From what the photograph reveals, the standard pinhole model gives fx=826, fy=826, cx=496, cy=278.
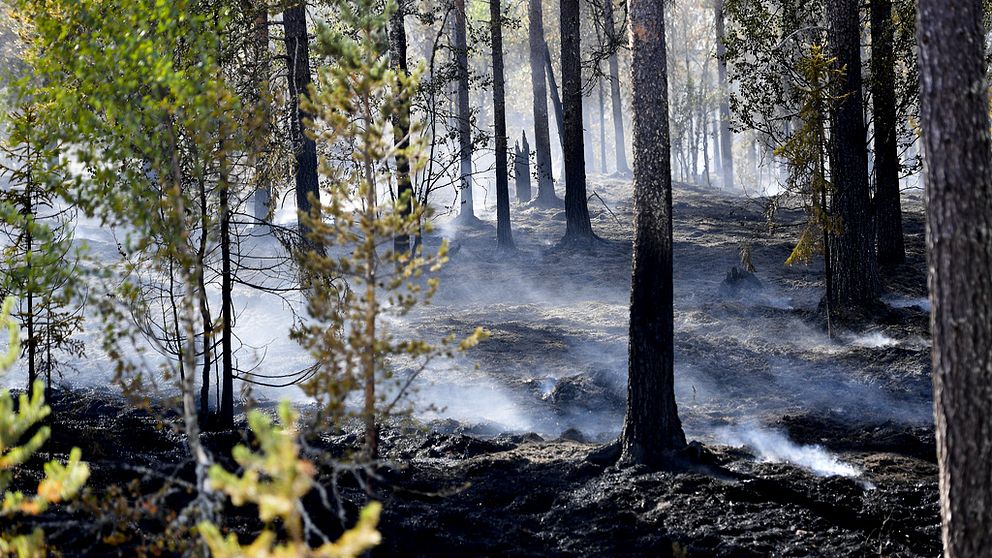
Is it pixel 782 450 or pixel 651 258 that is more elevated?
pixel 651 258

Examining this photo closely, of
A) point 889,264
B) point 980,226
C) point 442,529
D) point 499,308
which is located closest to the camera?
point 980,226

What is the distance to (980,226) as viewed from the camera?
417 cm

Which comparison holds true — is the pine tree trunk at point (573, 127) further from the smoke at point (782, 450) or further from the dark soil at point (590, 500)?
the dark soil at point (590, 500)

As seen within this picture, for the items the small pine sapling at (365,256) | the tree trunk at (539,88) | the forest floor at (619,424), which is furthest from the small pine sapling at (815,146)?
the tree trunk at (539,88)

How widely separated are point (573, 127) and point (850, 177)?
306 inches

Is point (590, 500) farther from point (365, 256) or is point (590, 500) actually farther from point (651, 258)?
point (365, 256)

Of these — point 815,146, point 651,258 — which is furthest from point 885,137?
point 651,258

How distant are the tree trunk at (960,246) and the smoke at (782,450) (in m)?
3.53

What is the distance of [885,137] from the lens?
14719mm

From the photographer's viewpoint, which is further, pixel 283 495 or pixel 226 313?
pixel 226 313

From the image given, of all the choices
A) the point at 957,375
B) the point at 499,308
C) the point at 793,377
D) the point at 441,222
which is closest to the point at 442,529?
the point at 957,375

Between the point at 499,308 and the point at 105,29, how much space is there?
1123cm

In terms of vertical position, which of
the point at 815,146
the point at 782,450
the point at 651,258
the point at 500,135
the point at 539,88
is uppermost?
the point at 539,88

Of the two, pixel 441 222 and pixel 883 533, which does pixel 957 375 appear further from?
pixel 441 222
